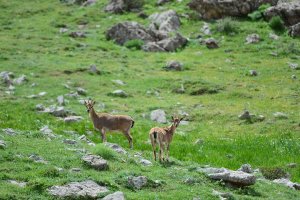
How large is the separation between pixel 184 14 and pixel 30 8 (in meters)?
17.3

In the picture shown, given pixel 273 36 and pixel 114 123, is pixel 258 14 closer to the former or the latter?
pixel 273 36

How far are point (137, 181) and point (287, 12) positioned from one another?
34.1 m

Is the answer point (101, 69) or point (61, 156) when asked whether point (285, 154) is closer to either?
point (61, 156)

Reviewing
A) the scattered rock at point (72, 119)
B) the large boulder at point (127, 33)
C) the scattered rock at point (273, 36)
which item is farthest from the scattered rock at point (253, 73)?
the scattered rock at point (72, 119)

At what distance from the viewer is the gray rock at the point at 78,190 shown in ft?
39.4

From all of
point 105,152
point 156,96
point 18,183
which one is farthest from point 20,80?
point 18,183

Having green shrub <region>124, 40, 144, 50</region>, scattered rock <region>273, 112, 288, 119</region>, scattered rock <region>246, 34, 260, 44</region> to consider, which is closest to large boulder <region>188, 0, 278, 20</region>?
scattered rock <region>246, 34, 260, 44</region>

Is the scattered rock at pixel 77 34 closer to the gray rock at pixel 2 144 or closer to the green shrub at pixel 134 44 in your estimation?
the green shrub at pixel 134 44

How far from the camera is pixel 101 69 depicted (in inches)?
1411

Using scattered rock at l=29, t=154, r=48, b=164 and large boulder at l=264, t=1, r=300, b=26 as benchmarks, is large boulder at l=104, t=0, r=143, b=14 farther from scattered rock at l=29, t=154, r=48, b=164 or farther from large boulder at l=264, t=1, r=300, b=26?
scattered rock at l=29, t=154, r=48, b=164

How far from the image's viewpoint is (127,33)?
44.4 metres

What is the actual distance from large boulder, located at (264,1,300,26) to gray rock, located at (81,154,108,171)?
33371 mm

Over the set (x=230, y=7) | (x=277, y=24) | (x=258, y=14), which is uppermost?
(x=230, y=7)

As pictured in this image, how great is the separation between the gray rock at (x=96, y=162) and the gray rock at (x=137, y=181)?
40.3 inches
